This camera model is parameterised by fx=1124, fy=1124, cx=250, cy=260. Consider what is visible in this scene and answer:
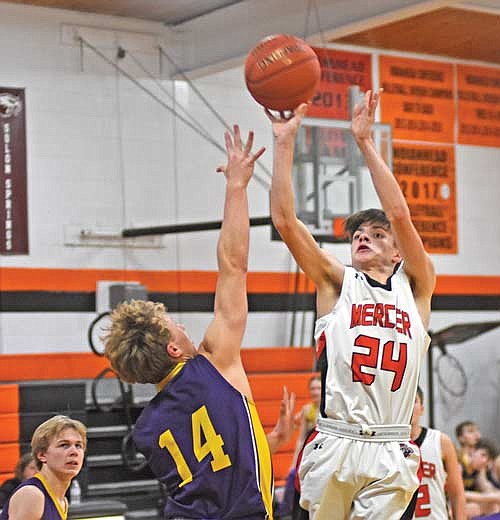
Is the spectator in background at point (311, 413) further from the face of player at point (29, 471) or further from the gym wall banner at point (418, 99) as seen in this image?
the gym wall banner at point (418, 99)

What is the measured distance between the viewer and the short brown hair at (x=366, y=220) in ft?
14.4

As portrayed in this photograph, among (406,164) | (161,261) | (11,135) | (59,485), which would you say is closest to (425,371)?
(406,164)

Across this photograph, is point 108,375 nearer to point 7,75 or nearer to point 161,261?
point 161,261

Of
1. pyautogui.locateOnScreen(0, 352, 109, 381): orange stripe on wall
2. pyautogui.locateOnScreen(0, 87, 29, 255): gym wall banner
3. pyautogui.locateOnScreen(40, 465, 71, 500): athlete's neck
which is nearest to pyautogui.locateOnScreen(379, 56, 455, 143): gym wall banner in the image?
pyautogui.locateOnScreen(0, 87, 29, 255): gym wall banner

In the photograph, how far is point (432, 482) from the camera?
601cm

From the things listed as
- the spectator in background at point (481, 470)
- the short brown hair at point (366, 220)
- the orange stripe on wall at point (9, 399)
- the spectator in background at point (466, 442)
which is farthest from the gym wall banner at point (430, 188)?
the short brown hair at point (366, 220)

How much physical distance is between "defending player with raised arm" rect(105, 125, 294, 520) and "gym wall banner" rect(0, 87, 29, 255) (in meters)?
7.74

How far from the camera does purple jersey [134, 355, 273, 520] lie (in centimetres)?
341

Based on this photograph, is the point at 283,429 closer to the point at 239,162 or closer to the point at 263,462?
the point at 263,462

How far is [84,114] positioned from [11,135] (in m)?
0.91

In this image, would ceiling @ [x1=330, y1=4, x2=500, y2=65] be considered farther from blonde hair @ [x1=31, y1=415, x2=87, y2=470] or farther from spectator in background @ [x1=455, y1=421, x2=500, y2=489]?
blonde hair @ [x1=31, y1=415, x2=87, y2=470]

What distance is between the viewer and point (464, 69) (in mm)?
14117

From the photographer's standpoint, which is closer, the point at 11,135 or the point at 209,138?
the point at 11,135

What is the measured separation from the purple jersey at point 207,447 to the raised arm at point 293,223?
2.60ft
